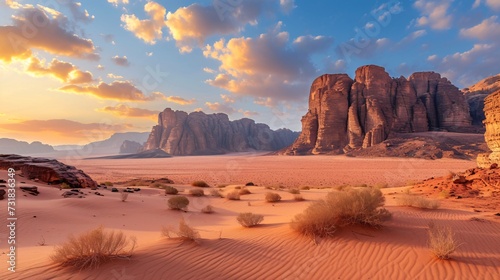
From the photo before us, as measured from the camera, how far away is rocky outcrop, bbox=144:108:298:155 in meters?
105

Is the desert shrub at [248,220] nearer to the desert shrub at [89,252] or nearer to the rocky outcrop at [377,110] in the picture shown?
the desert shrub at [89,252]

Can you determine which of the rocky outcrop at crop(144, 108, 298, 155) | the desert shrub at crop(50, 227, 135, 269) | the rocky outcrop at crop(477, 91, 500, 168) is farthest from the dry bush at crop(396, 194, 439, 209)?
the rocky outcrop at crop(144, 108, 298, 155)

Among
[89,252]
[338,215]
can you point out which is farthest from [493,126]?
[89,252]

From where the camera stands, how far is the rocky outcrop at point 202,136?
105188 mm

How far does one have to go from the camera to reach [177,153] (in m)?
102

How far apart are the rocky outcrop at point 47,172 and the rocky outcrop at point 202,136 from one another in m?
87.7

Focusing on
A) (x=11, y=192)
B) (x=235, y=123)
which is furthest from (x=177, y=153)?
(x=11, y=192)

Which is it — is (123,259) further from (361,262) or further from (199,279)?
(361,262)

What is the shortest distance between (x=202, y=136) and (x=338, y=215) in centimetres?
10585

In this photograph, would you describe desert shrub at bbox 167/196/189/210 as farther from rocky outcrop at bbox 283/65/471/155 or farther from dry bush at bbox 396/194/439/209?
rocky outcrop at bbox 283/65/471/155

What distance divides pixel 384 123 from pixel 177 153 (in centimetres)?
7471

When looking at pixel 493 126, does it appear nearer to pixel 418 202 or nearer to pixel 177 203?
pixel 418 202

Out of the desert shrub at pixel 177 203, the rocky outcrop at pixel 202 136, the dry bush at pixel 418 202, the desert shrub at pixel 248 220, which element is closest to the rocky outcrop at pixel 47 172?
the desert shrub at pixel 177 203

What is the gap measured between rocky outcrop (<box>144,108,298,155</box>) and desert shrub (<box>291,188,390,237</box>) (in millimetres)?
100503
